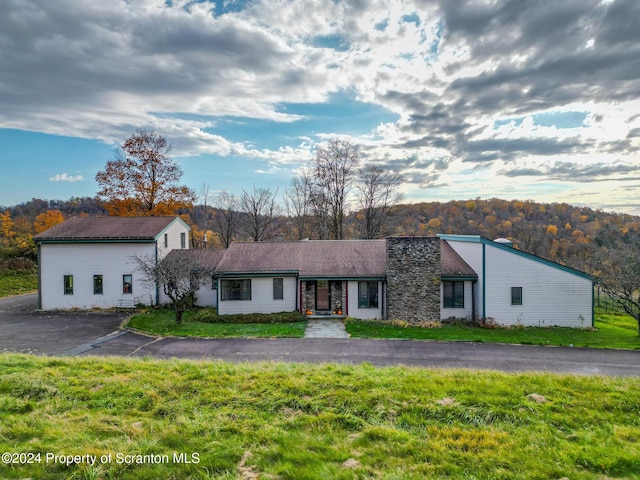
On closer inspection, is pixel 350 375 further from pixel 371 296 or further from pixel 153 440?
pixel 371 296

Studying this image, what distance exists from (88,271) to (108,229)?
280 cm

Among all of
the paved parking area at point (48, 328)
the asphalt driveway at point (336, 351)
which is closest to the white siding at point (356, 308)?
the asphalt driveway at point (336, 351)

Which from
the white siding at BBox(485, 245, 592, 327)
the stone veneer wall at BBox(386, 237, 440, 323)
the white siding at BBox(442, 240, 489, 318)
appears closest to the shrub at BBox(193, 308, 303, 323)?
the stone veneer wall at BBox(386, 237, 440, 323)

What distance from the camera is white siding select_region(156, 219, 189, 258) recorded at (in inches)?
902

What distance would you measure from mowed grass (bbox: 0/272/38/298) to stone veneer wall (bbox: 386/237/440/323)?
29.2 meters

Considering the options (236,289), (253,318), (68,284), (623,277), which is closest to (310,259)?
(236,289)

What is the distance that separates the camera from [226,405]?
6.00 metres

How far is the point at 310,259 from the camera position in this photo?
21.2 m

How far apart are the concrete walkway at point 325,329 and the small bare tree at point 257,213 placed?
76.9ft

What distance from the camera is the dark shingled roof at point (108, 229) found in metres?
21.9

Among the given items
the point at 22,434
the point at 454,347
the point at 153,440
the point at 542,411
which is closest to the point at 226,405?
the point at 153,440

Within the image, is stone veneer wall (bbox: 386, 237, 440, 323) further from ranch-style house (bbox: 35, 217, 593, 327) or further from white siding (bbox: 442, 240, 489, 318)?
white siding (bbox: 442, 240, 489, 318)

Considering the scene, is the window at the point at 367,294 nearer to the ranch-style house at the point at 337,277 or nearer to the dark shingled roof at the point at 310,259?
the ranch-style house at the point at 337,277

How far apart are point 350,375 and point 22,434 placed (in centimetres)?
541
